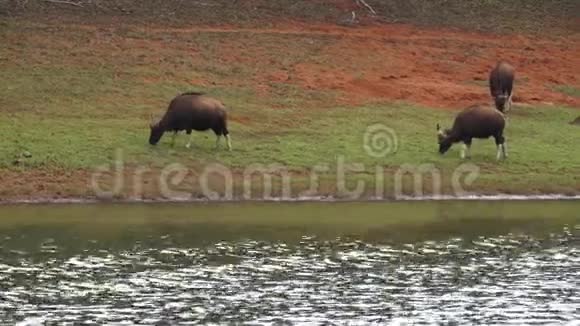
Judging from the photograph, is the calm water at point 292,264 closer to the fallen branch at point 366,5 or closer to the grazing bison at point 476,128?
the grazing bison at point 476,128

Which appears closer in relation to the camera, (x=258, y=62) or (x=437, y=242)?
(x=437, y=242)

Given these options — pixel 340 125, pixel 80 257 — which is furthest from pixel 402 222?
pixel 340 125

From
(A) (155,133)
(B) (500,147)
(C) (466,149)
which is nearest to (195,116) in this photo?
(A) (155,133)

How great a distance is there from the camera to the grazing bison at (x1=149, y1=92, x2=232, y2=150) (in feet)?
106

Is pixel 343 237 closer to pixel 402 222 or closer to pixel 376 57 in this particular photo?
pixel 402 222

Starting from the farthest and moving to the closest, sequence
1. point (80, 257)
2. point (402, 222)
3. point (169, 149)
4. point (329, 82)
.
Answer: point (329, 82)
point (169, 149)
point (402, 222)
point (80, 257)

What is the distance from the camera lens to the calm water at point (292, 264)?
61.3 feet

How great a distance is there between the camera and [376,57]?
46375mm

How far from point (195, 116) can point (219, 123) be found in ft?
2.10

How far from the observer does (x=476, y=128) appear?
32812 mm

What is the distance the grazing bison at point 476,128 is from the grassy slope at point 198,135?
44 centimetres

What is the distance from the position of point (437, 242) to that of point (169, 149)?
10.4 meters

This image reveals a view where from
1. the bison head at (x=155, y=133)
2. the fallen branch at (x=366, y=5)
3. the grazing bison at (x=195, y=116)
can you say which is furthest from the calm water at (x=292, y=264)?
the fallen branch at (x=366, y=5)

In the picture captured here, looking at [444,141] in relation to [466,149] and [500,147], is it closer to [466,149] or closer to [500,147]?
[466,149]
